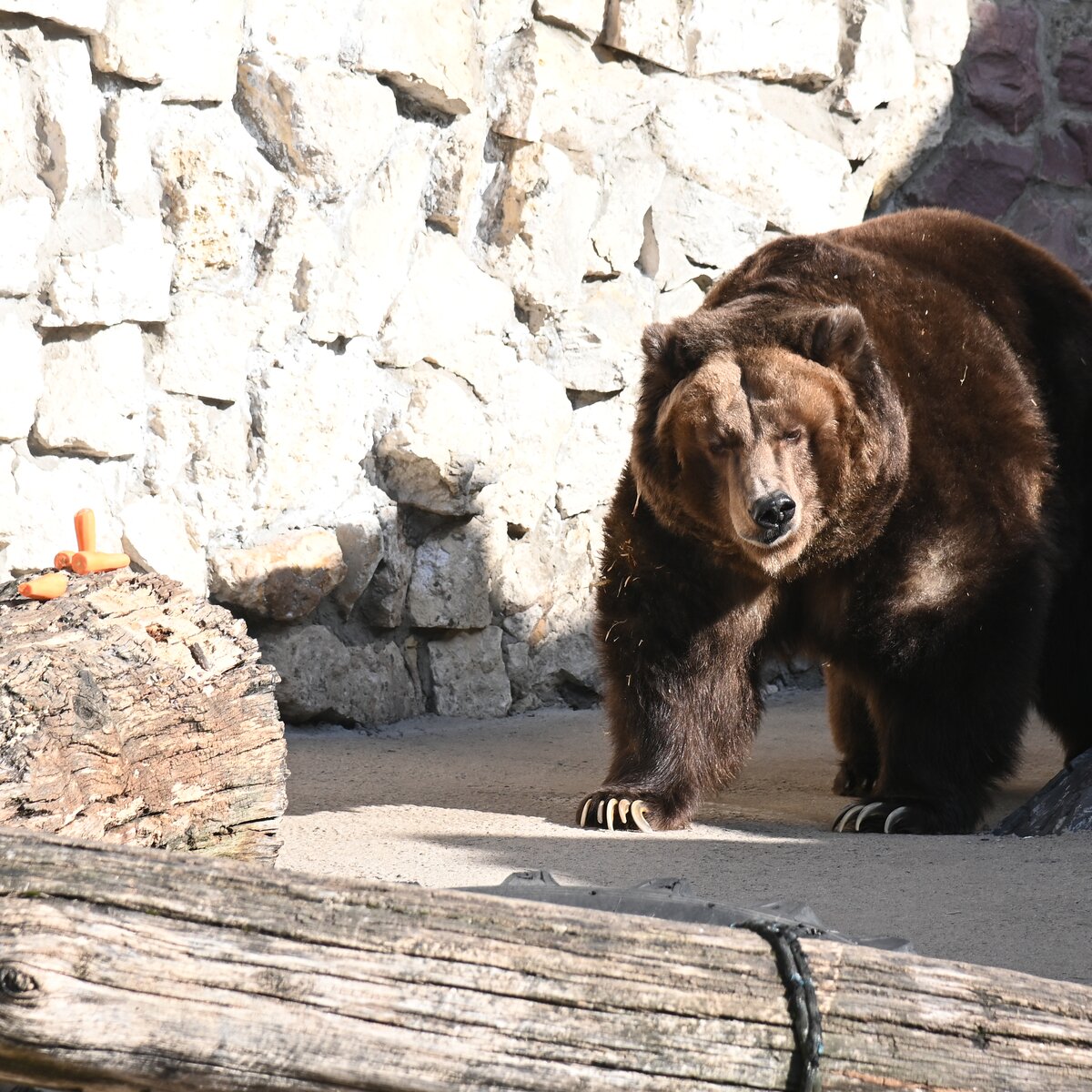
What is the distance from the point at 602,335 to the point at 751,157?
1.04 meters

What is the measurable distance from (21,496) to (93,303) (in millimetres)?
575

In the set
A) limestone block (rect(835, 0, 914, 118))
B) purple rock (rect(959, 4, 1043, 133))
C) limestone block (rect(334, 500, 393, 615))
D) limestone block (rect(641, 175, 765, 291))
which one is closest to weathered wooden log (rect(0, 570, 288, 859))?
limestone block (rect(334, 500, 393, 615))

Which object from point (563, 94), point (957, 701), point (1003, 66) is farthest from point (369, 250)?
point (1003, 66)

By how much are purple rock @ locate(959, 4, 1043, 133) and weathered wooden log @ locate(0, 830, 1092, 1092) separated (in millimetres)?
5815

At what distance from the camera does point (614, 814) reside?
12.2 ft

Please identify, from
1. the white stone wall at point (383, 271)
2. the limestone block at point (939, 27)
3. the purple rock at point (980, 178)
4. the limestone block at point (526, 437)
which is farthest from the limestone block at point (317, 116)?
the purple rock at point (980, 178)

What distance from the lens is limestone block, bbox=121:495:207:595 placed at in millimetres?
4305

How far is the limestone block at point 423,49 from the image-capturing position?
4770 mm

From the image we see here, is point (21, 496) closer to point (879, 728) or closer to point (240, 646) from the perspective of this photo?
point (240, 646)

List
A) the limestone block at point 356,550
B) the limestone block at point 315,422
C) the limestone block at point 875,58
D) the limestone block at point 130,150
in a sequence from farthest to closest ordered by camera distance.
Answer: the limestone block at point 875,58, the limestone block at point 356,550, the limestone block at point 315,422, the limestone block at point 130,150

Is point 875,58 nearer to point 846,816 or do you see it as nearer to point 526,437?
point 526,437

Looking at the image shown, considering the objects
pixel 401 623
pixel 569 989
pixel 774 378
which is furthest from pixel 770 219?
pixel 569 989

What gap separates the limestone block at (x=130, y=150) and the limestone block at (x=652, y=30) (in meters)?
1.93

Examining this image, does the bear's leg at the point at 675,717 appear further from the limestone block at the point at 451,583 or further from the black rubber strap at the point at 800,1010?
the black rubber strap at the point at 800,1010
